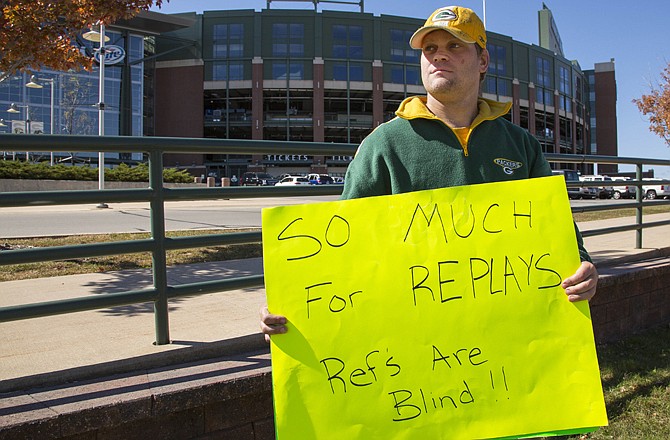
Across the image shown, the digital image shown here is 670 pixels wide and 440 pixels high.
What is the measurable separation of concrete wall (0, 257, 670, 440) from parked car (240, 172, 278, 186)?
4909 cm

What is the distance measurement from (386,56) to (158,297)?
5977 centimetres

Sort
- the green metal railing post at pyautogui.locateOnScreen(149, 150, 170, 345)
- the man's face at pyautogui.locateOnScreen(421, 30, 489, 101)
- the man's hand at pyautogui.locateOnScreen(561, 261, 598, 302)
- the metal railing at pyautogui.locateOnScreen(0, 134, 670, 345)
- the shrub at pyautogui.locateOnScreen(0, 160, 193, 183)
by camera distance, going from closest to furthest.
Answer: the man's hand at pyautogui.locateOnScreen(561, 261, 598, 302), the man's face at pyautogui.locateOnScreen(421, 30, 489, 101), the metal railing at pyautogui.locateOnScreen(0, 134, 670, 345), the green metal railing post at pyautogui.locateOnScreen(149, 150, 170, 345), the shrub at pyautogui.locateOnScreen(0, 160, 193, 183)

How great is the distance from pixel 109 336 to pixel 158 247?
0.66m

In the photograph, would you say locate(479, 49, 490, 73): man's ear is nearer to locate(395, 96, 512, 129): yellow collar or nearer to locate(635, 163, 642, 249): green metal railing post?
locate(395, 96, 512, 129): yellow collar

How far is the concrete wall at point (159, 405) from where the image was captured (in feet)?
7.03

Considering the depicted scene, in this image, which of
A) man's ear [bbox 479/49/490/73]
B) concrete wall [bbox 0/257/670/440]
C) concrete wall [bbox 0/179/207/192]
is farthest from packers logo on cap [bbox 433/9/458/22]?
concrete wall [bbox 0/179/207/192]

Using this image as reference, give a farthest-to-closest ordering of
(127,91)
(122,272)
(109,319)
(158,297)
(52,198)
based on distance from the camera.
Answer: (127,91) < (122,272) < (109,319) < (158,297) < (52,198)

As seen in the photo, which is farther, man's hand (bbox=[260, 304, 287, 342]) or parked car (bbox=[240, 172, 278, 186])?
parked car (bbox=[240, 172, 278, 186])

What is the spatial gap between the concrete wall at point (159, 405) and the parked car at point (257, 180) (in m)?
49.1

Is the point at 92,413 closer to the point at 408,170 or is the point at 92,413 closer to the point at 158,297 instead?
the point at 158,297

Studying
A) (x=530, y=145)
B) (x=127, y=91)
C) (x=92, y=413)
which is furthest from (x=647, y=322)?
(x=127, y=91)

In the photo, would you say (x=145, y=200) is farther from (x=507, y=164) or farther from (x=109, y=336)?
(x=507, y=164)

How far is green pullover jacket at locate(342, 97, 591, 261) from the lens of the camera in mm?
1956

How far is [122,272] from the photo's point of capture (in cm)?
601
